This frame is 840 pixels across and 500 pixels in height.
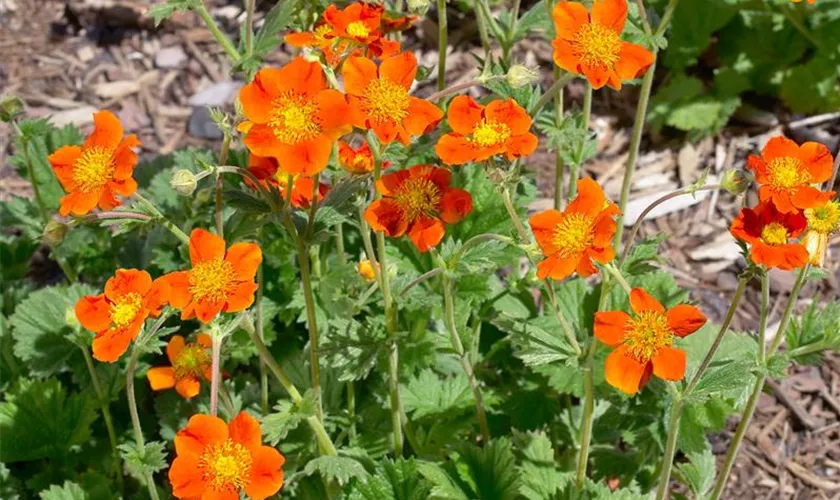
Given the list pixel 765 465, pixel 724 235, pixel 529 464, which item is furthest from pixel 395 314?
pixel 724 235

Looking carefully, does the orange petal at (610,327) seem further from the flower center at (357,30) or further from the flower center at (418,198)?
the flower center at (357,30)

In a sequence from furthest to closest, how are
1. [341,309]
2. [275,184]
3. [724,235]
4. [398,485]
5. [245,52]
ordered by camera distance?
[724,235]
[341,309]
[245,52]
[398,485]
[275,184]

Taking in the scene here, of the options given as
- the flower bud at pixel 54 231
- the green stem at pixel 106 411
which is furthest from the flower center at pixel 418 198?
the green stem at pixel 106 411

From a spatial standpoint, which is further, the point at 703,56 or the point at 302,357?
the point at 703,56

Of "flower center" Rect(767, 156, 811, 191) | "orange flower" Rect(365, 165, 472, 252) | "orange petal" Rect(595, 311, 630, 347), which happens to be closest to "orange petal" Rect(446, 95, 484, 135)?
"orange flower" Rect(365, 165, 472, 252)

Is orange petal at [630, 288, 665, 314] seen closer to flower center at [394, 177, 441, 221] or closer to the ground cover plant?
the ground cover plant

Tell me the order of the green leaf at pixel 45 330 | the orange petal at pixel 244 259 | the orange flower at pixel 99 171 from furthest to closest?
1. the green leaf at pixel 45 330
2. the orange flower at pixel 99 171
3. the orange petal at pixel 244 259

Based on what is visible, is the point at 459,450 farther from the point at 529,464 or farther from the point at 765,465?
the point at 765,465

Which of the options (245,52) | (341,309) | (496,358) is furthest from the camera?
(496,358)
